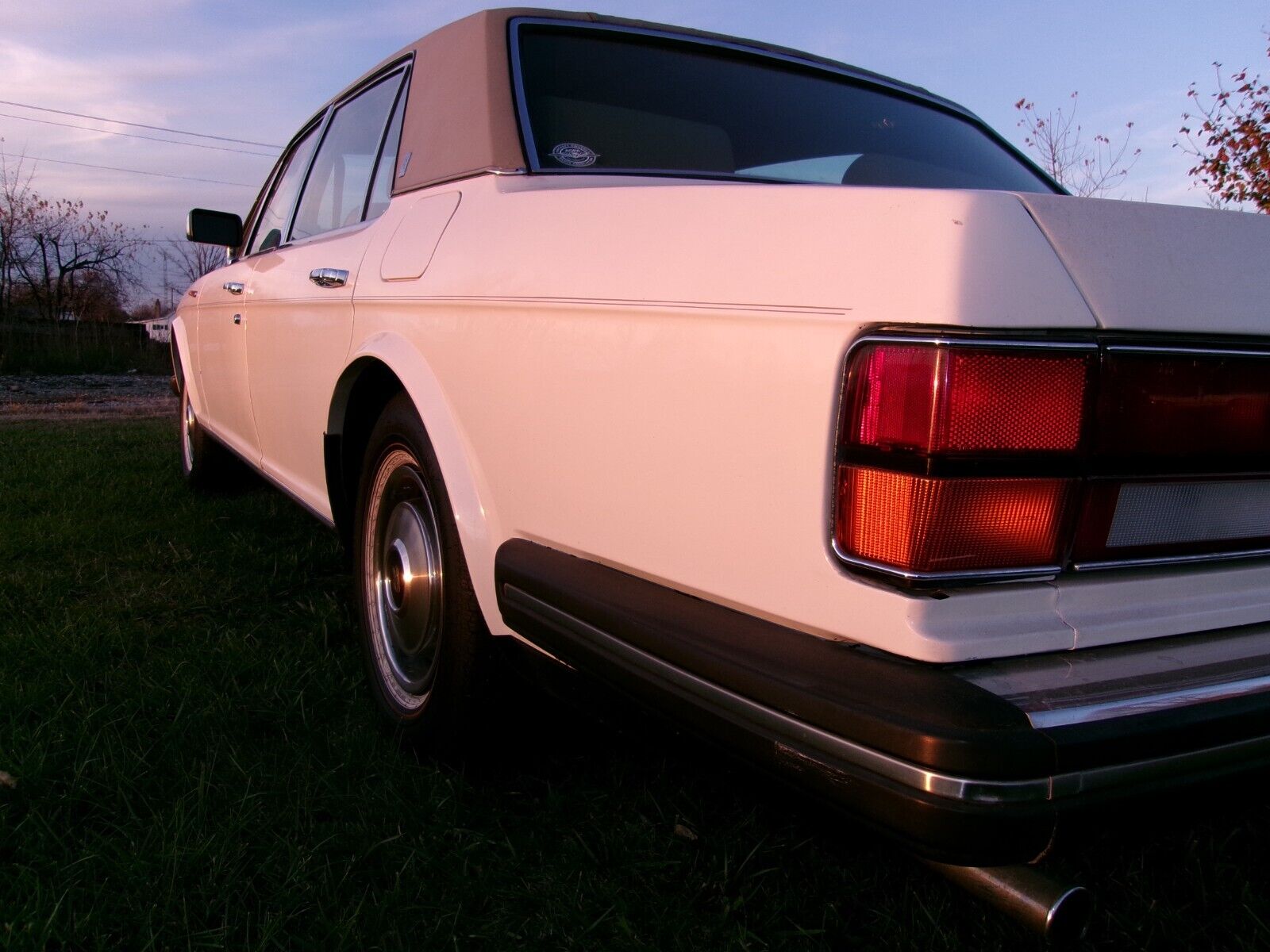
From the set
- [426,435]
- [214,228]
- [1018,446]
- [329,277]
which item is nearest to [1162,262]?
[1018,446]

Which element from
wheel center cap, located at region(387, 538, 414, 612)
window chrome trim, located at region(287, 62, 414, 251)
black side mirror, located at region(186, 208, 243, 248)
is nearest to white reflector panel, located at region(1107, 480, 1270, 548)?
wheel center cap, located at region(387, 538, 414, 612)

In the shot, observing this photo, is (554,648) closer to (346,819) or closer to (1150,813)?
(346,819)

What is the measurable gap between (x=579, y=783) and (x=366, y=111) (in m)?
2.10

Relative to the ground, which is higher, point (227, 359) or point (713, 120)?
point (713, 120)

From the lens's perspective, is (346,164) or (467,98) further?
(346,164)

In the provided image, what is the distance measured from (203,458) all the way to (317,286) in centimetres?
260

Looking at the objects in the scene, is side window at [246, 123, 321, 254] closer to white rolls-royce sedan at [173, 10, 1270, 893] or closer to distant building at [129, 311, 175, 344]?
white rolls-royce sedan at [173, 10, 1270, 893]

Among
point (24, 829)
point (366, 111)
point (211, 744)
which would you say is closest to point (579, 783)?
point (211, 744)

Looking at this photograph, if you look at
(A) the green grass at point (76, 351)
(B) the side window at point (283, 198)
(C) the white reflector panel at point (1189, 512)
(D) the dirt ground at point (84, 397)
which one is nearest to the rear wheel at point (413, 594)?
(C) the white reflector panel at point (1189, 512)

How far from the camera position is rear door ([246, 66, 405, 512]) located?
2621 millimetres

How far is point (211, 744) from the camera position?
2.23 m

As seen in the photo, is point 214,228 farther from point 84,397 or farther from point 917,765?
point 84,397

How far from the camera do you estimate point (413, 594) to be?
2.28 m

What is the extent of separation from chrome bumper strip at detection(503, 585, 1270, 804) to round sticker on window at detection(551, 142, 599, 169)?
112 cm
